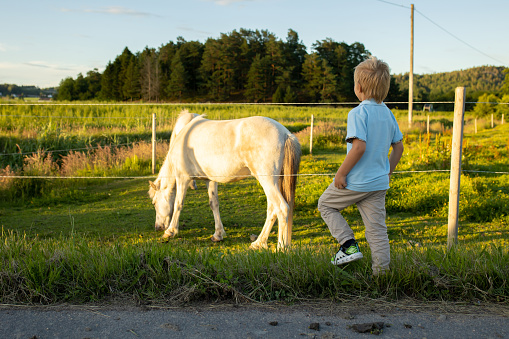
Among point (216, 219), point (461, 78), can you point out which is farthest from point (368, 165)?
point (461, 78)

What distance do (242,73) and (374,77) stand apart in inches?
2398

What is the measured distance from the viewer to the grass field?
3410 millimetres

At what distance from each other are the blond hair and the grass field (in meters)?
1.48

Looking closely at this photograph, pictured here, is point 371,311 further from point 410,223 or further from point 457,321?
point 410,223

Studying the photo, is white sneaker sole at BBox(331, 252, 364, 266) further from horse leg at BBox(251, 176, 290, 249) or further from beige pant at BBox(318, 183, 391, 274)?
horse leg at BBox(251, 176, 290, 249)

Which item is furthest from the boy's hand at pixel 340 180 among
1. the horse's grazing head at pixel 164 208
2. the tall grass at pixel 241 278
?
the horse's grazing head at pixel 164 208

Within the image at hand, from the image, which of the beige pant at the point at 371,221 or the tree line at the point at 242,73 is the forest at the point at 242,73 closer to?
the tree line at the point at 242,73

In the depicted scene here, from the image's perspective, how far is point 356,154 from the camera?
3.35 m

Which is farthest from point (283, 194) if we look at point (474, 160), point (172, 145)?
point (474, 160)

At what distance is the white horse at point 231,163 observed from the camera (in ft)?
18.8

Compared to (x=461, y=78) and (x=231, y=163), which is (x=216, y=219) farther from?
(x=461, y=78)

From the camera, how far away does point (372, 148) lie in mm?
3457

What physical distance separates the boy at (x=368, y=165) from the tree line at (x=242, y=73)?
4860 centimetres

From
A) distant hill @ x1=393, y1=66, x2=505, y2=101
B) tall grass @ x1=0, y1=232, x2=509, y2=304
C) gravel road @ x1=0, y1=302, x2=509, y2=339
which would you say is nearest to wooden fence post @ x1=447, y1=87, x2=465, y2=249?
tall grass @ x1=0, y1=232, x2=509, y2=304
